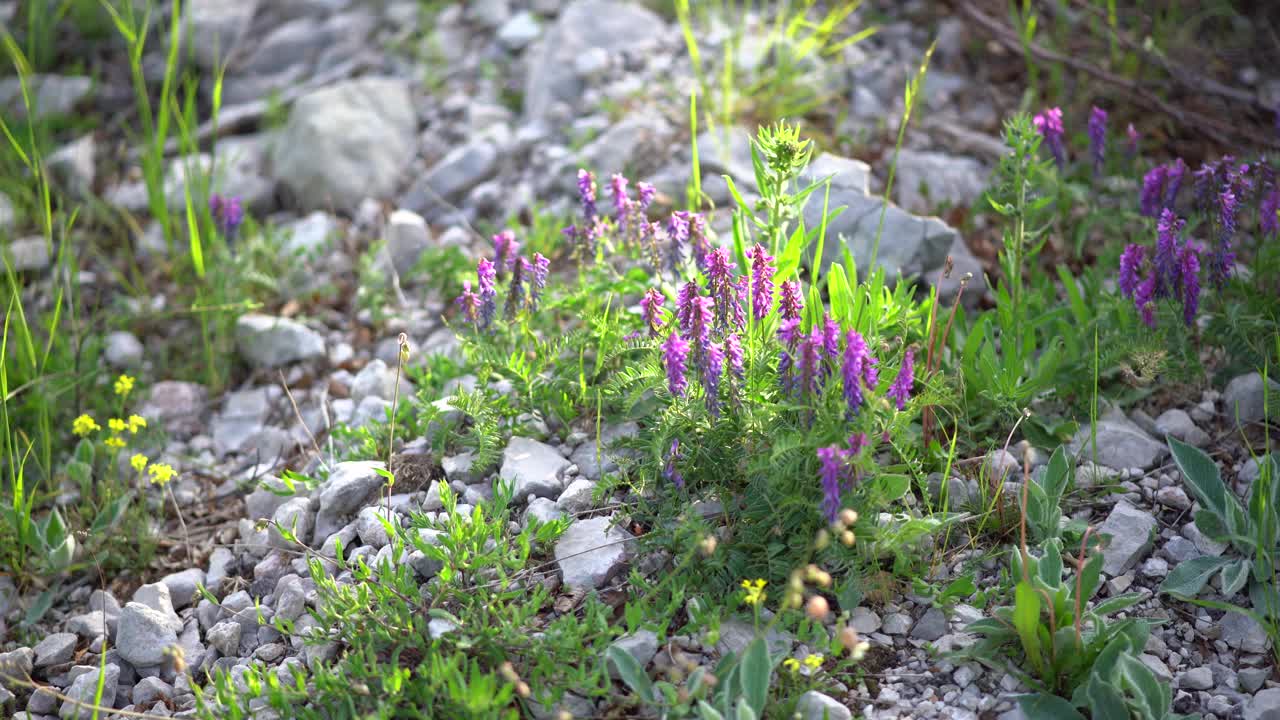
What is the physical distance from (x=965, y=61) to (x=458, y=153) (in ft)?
8.62

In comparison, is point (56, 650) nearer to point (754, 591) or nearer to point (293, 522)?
point (293, 522)

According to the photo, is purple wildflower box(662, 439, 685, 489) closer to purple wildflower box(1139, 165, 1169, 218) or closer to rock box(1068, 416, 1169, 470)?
rock box(1068, 416, 1169, 470)

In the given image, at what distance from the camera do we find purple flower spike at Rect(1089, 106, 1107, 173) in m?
3.82

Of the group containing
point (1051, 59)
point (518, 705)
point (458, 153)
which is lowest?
point (518, 705)

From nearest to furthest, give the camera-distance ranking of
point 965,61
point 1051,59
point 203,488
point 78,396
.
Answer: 1. point 203,488
2. point 78,396
3. point 1051,59
4. point 965,61

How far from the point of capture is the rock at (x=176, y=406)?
3.98m

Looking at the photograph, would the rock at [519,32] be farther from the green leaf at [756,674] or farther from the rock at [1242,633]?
the rock at [1242,633]

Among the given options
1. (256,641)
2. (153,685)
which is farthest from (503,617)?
(153,685)

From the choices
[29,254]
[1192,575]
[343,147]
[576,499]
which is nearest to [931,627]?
[1192,575]

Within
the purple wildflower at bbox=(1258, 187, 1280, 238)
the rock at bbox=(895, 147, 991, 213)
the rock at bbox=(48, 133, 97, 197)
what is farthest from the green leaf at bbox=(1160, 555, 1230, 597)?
the rock at bbox=(48, 133, 97, 197)

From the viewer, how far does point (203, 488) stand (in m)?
3.69

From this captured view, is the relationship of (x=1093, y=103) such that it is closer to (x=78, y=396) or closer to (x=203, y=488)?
(x=203, y=488)

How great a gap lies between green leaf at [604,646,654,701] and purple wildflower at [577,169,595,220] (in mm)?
1466

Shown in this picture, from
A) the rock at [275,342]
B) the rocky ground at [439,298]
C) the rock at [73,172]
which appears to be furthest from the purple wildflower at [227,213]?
the rock at [73,172]
